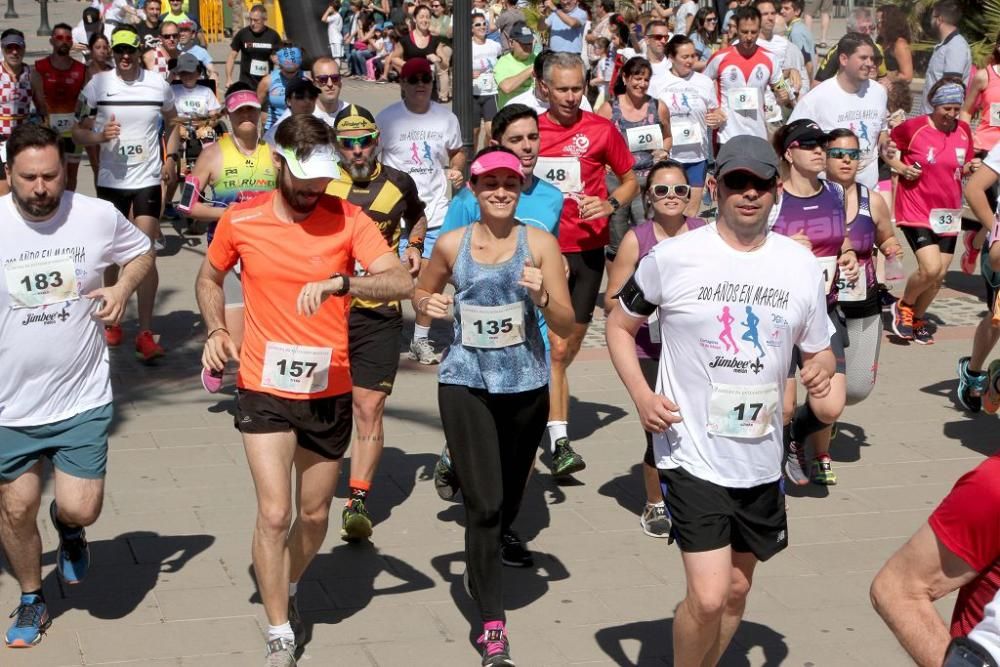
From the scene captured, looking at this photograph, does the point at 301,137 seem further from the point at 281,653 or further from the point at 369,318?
the point at 369,318

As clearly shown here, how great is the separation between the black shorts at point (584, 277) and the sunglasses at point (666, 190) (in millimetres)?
1143

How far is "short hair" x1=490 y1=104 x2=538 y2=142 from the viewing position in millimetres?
6930

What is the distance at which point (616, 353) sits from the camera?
4.96 metres

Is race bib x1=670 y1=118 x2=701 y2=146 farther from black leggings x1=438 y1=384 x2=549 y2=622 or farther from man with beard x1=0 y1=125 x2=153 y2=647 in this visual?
man with beard x1=0 y1=125 x2=153 y2=647

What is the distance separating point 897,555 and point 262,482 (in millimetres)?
2678

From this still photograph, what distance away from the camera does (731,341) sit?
4.68m

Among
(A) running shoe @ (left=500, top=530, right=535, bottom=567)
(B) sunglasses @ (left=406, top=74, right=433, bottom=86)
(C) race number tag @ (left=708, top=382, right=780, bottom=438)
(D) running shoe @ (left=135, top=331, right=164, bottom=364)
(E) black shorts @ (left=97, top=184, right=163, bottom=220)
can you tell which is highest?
(B) sunglasses @ (left=406, top=74, right=433, bottom=86)

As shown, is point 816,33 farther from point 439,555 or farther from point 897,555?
point 897,555

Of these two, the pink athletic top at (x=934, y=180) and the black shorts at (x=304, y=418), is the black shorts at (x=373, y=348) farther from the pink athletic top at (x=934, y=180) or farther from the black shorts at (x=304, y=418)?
the pink athletic top at (x=934, y=180)

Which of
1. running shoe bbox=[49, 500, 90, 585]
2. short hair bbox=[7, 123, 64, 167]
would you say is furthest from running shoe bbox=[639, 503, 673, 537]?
short hair bbox=[7, 123, 64, 167]

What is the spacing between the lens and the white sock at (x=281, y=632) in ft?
17.7

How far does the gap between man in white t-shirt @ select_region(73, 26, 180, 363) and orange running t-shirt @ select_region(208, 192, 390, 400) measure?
16.3 ft

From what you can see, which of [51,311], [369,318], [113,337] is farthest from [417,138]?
[51,311]

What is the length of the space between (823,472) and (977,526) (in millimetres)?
4833
